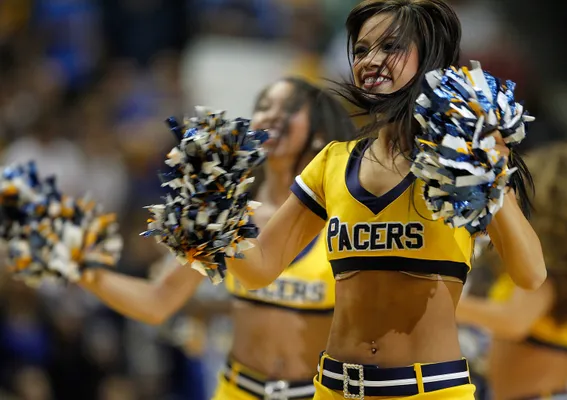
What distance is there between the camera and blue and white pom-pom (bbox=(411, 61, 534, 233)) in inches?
99.7

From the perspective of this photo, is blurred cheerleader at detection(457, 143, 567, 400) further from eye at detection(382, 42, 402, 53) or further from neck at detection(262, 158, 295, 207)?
eye at detection(382, 42, 402, 53)

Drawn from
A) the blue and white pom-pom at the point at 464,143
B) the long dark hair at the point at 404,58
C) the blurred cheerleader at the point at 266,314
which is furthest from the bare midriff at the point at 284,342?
the blue and white pom-pom at the point at 464,143

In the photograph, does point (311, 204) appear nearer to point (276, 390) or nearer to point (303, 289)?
point (303, 289)

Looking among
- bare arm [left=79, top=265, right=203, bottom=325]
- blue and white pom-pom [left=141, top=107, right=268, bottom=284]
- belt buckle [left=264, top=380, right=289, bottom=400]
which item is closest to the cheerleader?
blue and white pom-pom [left=141, top=107, right=268, bottom=284]

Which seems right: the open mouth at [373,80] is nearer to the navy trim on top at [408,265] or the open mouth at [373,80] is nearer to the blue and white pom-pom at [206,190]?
the blue and white pom-pom at [206,190]

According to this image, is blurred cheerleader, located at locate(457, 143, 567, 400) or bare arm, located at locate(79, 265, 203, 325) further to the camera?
blurred cheerleader, located at locate(457, 143, 567, 400)

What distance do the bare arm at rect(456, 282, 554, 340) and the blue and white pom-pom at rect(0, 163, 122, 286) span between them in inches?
56.8

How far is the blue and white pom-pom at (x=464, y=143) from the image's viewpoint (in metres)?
2.53

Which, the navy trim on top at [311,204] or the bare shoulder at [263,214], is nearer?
the navy trim on top at [311,204]

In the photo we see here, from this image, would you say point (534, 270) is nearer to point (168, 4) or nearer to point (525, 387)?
point (525, 387)

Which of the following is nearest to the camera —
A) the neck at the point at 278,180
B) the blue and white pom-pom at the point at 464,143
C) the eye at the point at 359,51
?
the blue and white pom-pom at the point at 464,143

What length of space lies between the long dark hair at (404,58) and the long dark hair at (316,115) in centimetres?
133

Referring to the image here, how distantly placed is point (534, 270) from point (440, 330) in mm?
313

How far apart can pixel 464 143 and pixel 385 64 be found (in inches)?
18.0
